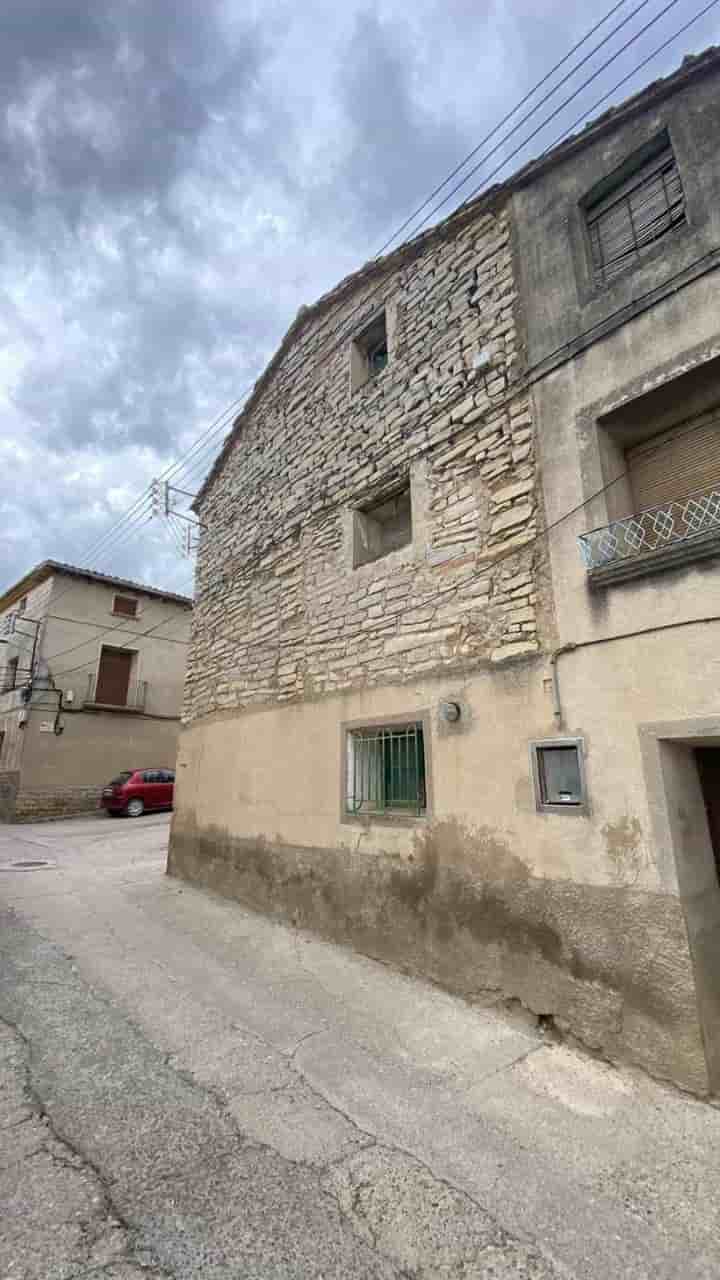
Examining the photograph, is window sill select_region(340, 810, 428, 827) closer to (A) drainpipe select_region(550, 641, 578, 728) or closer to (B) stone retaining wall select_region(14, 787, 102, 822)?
(A) drainpipe select_region(550, 641, 578, 728)

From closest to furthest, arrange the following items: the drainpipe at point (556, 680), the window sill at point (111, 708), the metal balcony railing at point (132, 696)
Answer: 1. the drainpipe at point (556, 680)
2. the window sill at point (111, 708)
3. the metal balcony railing at point (132, 696)

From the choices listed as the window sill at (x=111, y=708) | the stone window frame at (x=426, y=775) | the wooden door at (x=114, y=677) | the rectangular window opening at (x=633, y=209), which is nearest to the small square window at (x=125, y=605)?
the wooden door at (x=114, y=677)

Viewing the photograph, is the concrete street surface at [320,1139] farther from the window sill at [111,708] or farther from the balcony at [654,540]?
the window sill at [111,708]

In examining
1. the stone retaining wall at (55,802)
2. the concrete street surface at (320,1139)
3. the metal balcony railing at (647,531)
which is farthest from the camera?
the stone retaining wall at (55,802)

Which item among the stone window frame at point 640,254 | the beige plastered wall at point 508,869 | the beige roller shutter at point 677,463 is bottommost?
the beige plastered wall at point 508,869

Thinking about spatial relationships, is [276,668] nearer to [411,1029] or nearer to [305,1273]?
[411,1029]

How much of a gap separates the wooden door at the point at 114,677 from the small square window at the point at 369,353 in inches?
549

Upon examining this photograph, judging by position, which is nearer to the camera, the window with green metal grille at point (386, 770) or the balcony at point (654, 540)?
the balcony at point (654, 540)

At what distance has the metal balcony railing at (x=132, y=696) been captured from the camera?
1691cm

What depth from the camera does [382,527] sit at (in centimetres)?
626

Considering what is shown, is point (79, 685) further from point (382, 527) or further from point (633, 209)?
point (633, 209)

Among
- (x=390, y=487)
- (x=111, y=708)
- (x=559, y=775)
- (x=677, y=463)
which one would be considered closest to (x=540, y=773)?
(x=559, y=775)

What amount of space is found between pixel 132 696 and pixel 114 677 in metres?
0.84

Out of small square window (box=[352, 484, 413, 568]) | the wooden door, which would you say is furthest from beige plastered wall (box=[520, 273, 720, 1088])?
the wooden door
